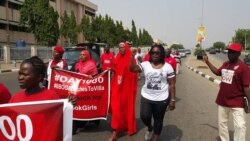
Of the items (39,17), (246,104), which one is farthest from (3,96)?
(39,17)

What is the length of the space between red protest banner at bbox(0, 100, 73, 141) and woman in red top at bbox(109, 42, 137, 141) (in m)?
4.16

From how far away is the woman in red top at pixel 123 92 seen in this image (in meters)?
7.77

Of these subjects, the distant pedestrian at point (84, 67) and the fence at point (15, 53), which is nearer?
the distant pedestrian at point (84, 67)

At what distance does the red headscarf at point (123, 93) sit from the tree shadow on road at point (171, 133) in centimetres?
59

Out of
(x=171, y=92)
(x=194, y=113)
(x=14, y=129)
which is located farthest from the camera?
(x=194, y=113)

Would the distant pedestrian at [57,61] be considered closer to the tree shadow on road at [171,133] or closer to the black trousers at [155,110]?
the black trousers at [155,110]

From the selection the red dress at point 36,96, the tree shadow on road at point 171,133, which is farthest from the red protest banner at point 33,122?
the tree shadow on road at point 171,133

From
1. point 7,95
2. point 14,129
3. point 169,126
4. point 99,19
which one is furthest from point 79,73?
point 99,19

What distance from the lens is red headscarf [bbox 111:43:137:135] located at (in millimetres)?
7789

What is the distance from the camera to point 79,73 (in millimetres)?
7883

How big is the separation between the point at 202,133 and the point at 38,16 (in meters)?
34.5

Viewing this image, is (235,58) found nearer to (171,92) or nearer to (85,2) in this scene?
(171,92)

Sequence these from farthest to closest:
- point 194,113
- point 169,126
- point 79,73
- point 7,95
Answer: point 194,113, point 169,126, point 79,73, point 7,95

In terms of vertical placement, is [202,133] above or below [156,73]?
below
